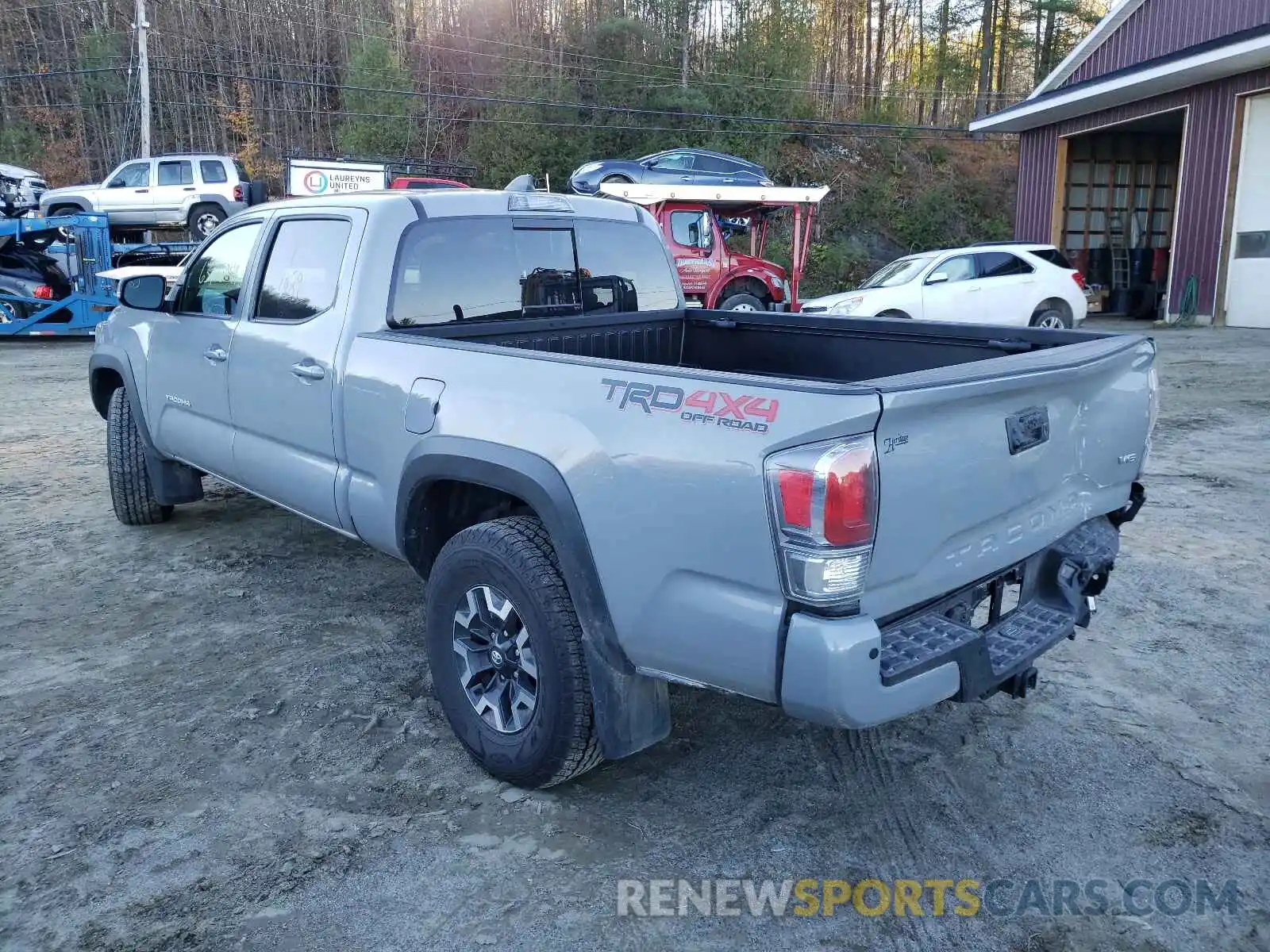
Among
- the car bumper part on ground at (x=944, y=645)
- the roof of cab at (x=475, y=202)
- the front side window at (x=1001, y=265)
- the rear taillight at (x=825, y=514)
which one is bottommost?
the car bumper part on ground at (x=944, y=645)

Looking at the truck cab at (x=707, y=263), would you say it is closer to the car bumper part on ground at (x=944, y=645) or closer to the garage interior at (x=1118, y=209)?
the garage interior at (x=1118, y=209)

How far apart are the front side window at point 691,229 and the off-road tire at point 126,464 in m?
11.1

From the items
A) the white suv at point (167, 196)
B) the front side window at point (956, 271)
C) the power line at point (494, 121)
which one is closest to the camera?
the front side window at point (956, 271)

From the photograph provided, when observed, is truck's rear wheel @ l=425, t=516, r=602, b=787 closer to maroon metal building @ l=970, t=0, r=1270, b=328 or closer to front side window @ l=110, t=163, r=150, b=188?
maroon metal building @ l=970, t=0, r=1270, b=328

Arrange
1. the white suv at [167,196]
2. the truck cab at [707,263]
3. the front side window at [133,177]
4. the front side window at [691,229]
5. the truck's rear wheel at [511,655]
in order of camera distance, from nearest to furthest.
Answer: the truck's rear wheel at [511,655] → the truck cab at [707,263] → the front side window at [691,229] → the white suv at [167,196] → the front side window at [133,177]

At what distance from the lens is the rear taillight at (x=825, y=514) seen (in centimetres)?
229

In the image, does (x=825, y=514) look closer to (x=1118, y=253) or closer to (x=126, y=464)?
(x=126, y=464)

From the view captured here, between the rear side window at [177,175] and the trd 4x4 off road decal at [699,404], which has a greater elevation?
the rear side window at [177,175]

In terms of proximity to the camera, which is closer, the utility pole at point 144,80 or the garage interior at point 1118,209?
the garage interior at point 1118,209

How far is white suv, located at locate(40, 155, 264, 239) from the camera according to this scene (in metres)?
20.6

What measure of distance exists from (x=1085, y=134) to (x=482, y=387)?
22.2 metres

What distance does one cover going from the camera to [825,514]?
2291 mm

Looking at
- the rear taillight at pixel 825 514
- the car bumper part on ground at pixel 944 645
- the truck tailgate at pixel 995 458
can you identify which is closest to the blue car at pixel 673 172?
the truck tailgate at pixel 995 458

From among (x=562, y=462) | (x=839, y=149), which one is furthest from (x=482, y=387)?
(x=839, y=149)
